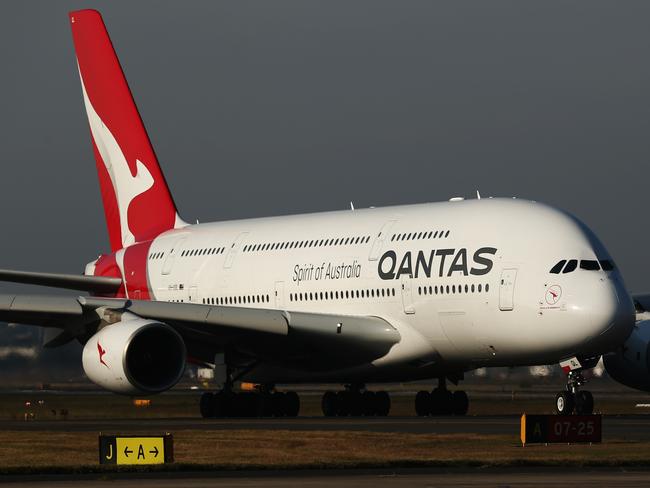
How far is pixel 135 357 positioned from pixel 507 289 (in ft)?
25.7

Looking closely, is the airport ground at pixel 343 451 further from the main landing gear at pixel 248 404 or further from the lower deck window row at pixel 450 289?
the lower deck window row at pixel 450 289

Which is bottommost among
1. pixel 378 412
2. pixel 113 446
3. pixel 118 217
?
pixel 113 446

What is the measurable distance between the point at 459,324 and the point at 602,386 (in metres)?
32.7

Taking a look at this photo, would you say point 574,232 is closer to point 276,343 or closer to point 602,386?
point 276,343

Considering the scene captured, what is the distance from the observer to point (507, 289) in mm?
30453

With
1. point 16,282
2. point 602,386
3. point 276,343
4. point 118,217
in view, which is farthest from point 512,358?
point 602,386

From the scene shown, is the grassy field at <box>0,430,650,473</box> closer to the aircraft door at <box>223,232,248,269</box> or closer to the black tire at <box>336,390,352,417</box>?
the black tire at <box>336,390,352,417</box>

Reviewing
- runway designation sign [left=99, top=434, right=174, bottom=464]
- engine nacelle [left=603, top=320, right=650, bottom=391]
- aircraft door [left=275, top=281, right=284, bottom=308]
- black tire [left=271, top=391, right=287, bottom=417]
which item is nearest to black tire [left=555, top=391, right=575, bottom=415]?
engine nacelle [left=603, top=320, right=650, bottom=391]

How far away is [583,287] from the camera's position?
29.6 meters

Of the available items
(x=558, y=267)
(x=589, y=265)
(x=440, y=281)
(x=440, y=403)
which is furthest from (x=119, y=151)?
(x=589, y=265)

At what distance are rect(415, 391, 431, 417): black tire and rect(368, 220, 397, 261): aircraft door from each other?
13.8 feet

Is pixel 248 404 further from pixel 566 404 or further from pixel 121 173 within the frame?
pixel 121 173

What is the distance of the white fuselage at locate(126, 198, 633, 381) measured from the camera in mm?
29812

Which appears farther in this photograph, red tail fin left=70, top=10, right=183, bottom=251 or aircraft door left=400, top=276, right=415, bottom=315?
red tail fin left=70, top=10, right=183, bottom=251
